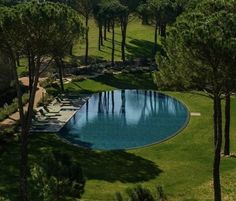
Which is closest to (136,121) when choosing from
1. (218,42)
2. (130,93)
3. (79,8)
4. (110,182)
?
(130,93)

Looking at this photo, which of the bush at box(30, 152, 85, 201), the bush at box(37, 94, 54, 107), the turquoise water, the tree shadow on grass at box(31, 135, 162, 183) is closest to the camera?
the bush at box(30, 152, 85, 201)

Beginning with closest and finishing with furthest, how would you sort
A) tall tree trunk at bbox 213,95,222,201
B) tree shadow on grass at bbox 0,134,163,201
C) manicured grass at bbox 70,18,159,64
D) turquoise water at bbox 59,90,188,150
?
tall tree trunk at bbox 213,95,222,201
tree shadow on grass at bbox 0,134,163,201
turquoise water at bbox 59,90,188,150
manicured grass at bbox 70,18,159,64

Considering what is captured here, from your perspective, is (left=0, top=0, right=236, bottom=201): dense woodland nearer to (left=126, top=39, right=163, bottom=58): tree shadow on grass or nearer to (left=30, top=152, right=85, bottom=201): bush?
(left=30, top=152, right=85, bottom=201): bush

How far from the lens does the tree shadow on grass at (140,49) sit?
93812 mm

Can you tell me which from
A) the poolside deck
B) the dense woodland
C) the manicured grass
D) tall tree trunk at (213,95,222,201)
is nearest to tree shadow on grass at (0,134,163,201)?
the poolside deck

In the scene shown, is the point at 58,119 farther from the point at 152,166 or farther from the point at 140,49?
the point at 140,49

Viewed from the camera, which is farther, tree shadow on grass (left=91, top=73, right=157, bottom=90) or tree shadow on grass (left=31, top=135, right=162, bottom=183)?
tree shadow on grass (left=91, top=73, right=157, bottom=90)

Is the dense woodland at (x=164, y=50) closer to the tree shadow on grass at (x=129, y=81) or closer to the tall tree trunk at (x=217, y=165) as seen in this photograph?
the tall tree trunk at (x=217, y=165)

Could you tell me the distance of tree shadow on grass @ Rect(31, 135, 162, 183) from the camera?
38031 mm

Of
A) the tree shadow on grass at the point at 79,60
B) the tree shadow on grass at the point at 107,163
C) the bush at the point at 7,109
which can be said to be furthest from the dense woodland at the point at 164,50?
the tree shadow on grass at the point at 79,60

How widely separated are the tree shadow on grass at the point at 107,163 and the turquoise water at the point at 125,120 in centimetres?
225

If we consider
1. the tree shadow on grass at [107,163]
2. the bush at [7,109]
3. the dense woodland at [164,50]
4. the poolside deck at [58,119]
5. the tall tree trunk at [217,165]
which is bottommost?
the tree shadow on grass at [107,163]

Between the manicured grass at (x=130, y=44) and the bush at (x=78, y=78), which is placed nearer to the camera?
the bush at (x=78, y=78)

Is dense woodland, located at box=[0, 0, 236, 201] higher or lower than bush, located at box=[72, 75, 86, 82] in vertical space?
higher
